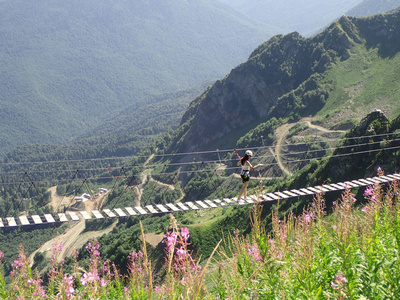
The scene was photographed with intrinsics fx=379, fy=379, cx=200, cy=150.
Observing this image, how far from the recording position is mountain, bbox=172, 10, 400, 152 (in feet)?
377

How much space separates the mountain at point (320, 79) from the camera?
11500 centimetres

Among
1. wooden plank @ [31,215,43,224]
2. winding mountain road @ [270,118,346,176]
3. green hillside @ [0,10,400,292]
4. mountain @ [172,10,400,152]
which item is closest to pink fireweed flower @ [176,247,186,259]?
wooden plank @ [31,215,43,224]

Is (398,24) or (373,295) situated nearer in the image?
(373,295)

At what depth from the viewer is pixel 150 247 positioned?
4709cm

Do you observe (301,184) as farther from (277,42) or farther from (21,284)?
(277,42)

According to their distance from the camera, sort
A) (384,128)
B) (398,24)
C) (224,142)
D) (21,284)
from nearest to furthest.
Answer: (21,284), (384,128), (398,24), (224,142)

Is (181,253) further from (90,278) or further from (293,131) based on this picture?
(293,131)

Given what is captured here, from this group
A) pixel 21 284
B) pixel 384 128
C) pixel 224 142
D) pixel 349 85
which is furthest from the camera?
pixel 224 142

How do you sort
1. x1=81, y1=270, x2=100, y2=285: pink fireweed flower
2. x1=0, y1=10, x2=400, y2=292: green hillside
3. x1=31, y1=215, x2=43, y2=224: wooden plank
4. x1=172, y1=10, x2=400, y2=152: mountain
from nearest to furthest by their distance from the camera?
x1=81, y1=270, x2=100, y2=285: pink fireweed flower, x1=31, y1=215, x2=43, y2=224: wooden plank, x1=0, y1=10, x2=400, y2=292: green hillside, x1=172, y1=10, x2=400, y2=152: mountain

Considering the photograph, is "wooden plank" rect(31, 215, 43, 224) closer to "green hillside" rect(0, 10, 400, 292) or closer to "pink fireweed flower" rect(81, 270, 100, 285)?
"green hillside" rect(0, 10, 400, 292)

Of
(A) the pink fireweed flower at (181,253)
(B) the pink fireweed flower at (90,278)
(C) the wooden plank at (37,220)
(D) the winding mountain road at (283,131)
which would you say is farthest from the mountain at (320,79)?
(B) the pink fireweed flower at (90,278)

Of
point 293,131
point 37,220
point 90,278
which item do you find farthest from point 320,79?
point 90,278

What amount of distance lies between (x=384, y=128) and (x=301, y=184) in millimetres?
13445

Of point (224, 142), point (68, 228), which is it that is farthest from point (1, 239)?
point (224, 142)
